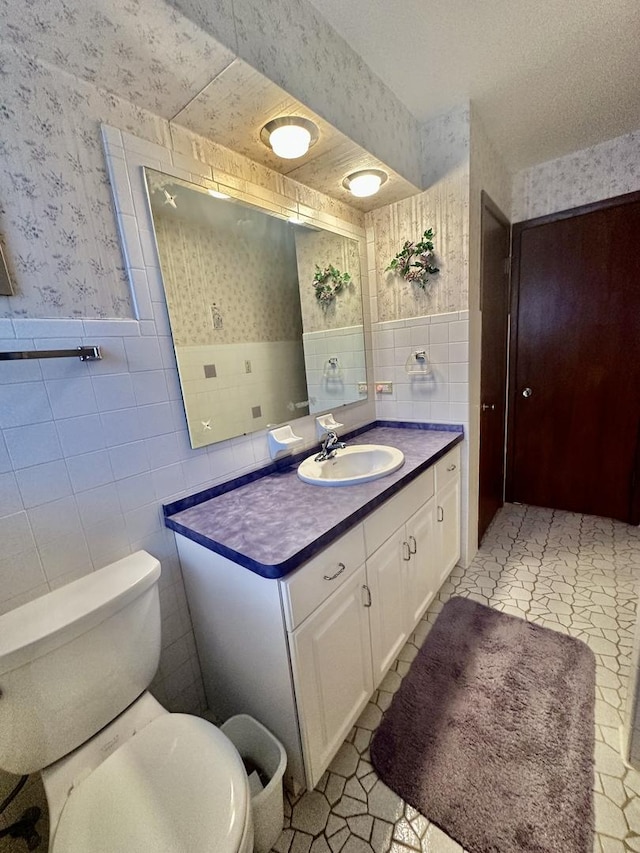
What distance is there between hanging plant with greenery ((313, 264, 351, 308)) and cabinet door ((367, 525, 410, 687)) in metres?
1.21

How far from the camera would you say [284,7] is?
1042 mm

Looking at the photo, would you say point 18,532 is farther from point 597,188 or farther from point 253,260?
point 597,188

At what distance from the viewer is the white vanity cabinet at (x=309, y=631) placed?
0.91 meters

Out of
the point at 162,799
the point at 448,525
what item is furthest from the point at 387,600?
the point at 162,799

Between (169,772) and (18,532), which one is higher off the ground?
(18,532)

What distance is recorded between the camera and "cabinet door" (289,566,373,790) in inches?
36.4

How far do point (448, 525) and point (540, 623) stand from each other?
0.57 metres

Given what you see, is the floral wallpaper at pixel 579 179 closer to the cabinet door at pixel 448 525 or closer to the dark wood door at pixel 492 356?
the dark wood door at pixel 492 356

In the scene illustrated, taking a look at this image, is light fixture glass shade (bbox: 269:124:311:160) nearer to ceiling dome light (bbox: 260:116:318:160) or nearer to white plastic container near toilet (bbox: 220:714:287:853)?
ceiling dome light (bbox: 260:116:318:160)

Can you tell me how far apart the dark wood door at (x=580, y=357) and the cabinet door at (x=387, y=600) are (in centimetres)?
181

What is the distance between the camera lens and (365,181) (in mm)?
1502

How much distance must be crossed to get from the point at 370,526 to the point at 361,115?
1.54 meters

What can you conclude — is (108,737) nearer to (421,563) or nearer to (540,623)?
(421,563)

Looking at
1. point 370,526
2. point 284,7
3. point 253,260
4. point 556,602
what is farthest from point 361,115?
point 556,602
